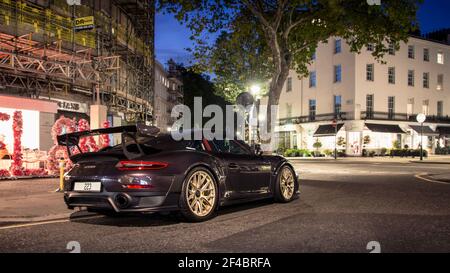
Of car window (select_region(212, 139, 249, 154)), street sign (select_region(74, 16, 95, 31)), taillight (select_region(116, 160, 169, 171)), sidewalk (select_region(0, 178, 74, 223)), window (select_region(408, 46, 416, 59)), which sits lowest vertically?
sidewalk (select_region(0, 178, 74, 223))

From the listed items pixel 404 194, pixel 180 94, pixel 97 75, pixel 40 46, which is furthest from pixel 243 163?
pixel 180 94

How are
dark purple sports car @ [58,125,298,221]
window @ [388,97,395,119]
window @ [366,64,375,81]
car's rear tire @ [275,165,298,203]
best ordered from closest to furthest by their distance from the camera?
dark purple sports car @ [58,125,298,221] < car's rear tire @ [275,165,298,203] < window @ [366,64,375,81] < window @ [388,97,395,119]

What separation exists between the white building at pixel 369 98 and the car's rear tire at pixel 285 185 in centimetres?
3426

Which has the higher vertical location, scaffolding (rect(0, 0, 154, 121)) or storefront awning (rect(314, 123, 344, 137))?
scaffolding (rect(0, 0, 154, 121))

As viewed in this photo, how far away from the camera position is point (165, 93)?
7019 centimetres

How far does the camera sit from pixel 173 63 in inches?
3137

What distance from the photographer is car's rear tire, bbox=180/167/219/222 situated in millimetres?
5801

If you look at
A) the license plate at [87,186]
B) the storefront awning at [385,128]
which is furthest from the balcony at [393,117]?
the license plate at [87,186]

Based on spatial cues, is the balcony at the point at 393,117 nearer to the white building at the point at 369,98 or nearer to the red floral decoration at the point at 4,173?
the white building at the point at 369,98

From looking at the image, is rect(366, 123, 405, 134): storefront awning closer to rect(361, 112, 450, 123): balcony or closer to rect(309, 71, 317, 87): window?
rect(361, 112, 450, 123): balcony

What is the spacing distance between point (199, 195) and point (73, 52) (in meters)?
19.6

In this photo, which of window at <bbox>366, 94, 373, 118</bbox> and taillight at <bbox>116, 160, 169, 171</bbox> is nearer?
taillight at <bbox>116, 160, 169, 171</bbox>

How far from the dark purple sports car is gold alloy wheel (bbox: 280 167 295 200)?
1098 mm

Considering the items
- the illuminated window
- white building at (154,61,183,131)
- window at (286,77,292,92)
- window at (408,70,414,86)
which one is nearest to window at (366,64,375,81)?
window at (408,70,414,86)
